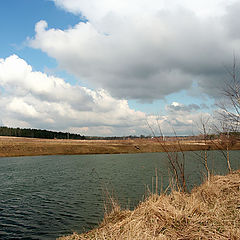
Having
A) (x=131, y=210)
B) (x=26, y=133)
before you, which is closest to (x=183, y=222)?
(x=131, y=210)

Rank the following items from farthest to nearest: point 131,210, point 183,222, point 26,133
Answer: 1. point 26,133
2. point 131,210
3. point 183,222

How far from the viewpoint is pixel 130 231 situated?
18.7 feet

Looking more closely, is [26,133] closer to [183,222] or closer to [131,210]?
[131,210]

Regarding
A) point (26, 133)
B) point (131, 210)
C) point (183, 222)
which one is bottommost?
point (131, 210)

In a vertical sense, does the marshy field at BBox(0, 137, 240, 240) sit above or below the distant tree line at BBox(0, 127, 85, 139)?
below

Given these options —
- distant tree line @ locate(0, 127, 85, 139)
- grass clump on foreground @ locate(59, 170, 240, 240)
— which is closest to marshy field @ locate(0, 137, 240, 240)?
grass clump on foreground @ locate(59, 170, 240, 240)

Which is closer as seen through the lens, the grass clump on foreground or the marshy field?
the grass clump on foreground

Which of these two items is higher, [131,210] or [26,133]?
[26,133]

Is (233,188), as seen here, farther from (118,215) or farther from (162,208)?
(118,215)

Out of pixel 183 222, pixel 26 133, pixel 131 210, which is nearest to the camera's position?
pixel 183 222

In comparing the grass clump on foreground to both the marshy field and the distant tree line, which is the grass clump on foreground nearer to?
the marshy field

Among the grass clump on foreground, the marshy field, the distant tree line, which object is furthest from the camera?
the distant tree line

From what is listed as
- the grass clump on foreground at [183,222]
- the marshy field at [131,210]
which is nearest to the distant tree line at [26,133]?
the marshy field at [131,210]

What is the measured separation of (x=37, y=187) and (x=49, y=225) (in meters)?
10.8
